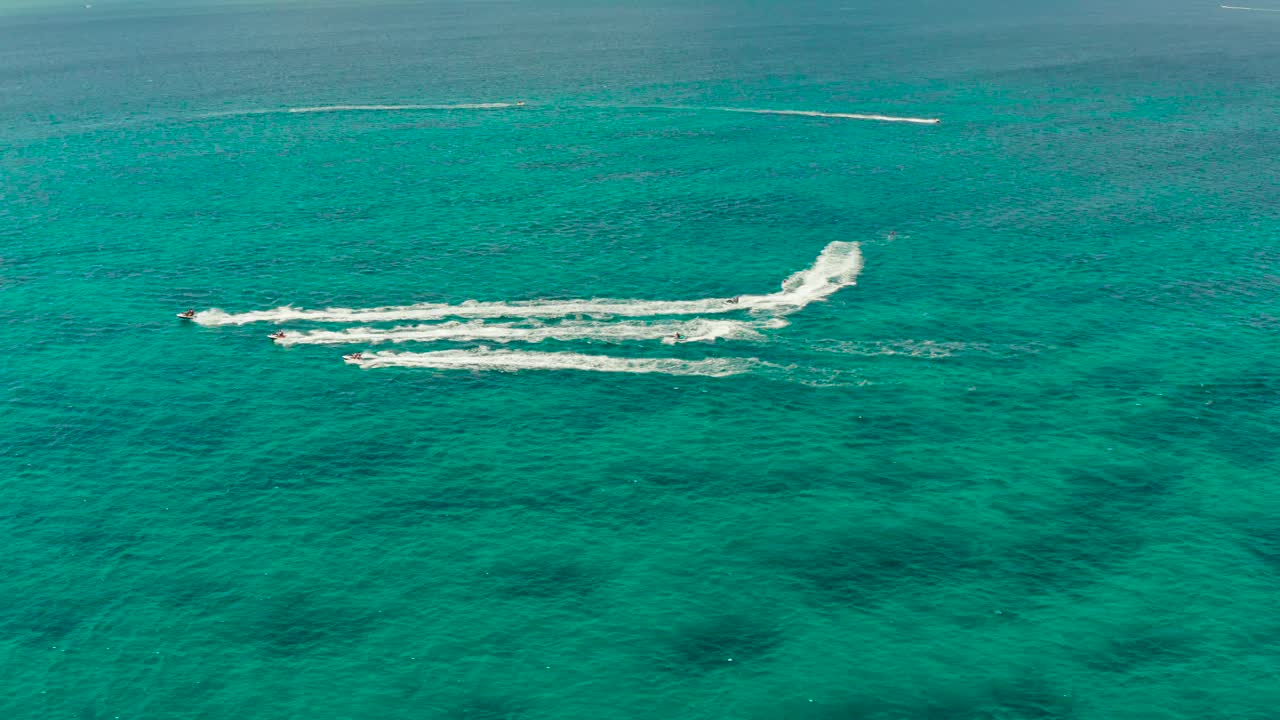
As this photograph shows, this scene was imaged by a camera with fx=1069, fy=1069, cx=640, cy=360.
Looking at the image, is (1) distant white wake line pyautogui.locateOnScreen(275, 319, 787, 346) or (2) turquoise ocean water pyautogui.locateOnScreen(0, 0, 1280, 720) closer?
(2) turquoise ocean water pyautogui.locateOnScreen(0, 0, 1280, 720)

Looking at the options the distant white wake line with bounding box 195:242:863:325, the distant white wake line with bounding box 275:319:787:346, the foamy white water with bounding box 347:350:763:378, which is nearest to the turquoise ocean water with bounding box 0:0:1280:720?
the foamy white water with bounding box 347:350:763:378

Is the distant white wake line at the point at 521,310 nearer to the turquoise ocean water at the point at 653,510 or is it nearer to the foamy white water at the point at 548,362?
the turquoise ocean water at the point at 653,510

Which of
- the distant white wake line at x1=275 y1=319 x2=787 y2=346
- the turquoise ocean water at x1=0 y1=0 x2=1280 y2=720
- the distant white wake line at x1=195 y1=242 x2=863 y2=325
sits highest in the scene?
the distant white wake line at x1=195 y1=242 x2=863 y2=325

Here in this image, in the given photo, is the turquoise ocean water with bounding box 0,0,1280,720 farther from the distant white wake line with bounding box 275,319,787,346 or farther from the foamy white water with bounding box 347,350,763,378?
the distant white wake line with bounding box 275,319,787,346

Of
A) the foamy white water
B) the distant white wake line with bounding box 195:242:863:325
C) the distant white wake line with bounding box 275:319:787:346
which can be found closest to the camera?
the foamy white water

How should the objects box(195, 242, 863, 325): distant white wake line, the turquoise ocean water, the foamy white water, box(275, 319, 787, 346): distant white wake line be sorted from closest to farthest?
the turquoise ocean water
the foamy white water
box(275, 319, 787, 346): distant white wake line
box(195, 242, 863, 325): distant white wake line

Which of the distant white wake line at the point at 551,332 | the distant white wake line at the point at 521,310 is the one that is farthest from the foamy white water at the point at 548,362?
the distant white wake line at the point at 521,310

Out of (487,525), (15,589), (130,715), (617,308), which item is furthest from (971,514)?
(15,589)
